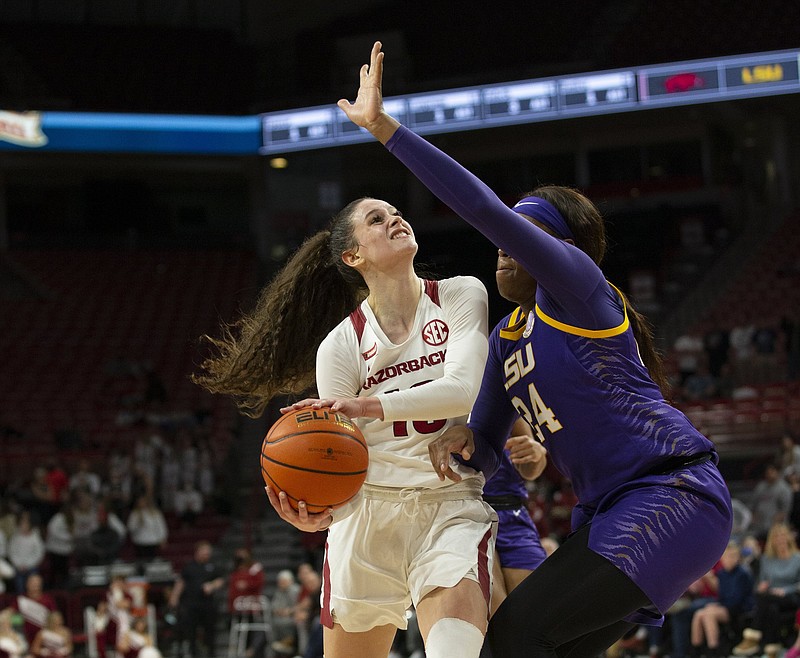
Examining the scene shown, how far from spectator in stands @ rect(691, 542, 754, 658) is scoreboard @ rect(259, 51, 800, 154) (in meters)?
8.37

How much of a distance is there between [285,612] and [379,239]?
8799mm

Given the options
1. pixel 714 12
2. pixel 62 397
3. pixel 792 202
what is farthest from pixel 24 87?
pixel 792 202

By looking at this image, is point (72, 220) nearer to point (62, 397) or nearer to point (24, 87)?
point (24, 87)

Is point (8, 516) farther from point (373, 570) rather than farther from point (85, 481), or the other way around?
point (373, 570)

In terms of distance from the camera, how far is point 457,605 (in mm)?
3299

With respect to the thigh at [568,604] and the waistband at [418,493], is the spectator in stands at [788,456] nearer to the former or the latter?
the waistband at [418,493]

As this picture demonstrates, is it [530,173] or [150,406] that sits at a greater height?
[530,173]

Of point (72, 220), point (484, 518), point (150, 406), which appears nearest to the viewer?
point (484, 518)

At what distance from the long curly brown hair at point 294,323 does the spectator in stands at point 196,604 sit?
8983 mm

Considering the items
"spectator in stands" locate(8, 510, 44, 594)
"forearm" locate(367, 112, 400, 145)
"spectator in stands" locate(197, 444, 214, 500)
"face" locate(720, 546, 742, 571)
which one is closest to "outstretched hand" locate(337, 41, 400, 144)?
"forearm" locate(367, 112, 400, 145)

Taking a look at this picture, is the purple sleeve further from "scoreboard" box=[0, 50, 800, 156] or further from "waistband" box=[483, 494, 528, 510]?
"scoreboard" box=[0, 50, 800, 156]

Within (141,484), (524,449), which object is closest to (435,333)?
(524,449)

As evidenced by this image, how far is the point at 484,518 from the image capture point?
11.8 ft

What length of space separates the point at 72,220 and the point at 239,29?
6.34m
